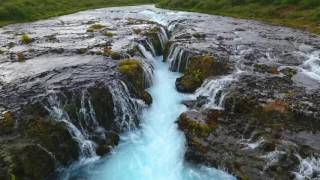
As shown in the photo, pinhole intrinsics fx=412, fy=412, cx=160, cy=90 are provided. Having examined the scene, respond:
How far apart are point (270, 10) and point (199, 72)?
32559mm

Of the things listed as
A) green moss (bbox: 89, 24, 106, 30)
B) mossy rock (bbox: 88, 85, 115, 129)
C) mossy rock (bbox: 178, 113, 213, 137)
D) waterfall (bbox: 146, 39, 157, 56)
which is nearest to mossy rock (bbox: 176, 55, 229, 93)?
mossy rock (bbox: 178, 113, 213, 137)

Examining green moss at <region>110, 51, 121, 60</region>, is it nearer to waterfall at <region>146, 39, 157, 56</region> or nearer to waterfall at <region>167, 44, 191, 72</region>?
waterfall at <region>167, 44, 191, 72</region>

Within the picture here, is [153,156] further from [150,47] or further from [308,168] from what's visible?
[150,47]

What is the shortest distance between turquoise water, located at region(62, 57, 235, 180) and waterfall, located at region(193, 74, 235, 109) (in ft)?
5.57

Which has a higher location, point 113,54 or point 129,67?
point 113,54

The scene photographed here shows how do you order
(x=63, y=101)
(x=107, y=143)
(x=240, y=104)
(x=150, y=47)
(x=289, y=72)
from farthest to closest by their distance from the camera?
(x=150, y=47) < (x=289, y=72) < (x=240, y=104) < (x=63, y=101) < (x=107, y=143)

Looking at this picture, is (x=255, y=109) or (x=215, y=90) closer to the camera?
(x=255, y=109)

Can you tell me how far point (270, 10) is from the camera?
57219mm

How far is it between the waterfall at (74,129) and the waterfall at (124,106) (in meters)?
2.52

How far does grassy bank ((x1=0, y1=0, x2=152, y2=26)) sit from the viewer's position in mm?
53750

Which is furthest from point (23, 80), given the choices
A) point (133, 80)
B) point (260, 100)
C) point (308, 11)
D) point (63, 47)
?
point (308, 11)

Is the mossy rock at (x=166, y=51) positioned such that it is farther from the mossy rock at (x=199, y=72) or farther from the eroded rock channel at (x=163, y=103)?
the mossy rock at (x=199, y=72)

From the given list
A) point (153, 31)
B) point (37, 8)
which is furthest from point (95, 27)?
point (37, 8)

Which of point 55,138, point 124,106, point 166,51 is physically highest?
point 166,51
